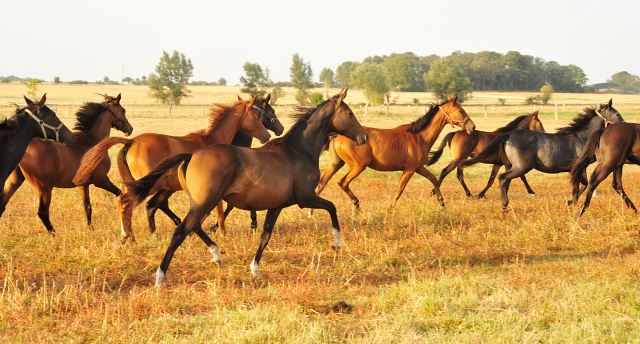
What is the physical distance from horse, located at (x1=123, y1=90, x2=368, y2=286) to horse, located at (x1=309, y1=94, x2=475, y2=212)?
10.2 feet

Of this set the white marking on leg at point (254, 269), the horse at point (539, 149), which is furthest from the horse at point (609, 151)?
the white marking on leg at point (254, 269)

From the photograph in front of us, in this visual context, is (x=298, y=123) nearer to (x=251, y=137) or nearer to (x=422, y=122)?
(x=251, y=137)

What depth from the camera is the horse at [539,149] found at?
9.33 m

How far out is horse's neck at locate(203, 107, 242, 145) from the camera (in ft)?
25.5

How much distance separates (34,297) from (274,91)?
52.4 meters

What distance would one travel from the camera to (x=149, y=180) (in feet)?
17.0

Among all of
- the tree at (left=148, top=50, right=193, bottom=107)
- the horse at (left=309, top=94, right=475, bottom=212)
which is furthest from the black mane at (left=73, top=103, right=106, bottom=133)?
the tree at (left=148, top=50, right=193, bottom=107)

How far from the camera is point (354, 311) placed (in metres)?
4.42

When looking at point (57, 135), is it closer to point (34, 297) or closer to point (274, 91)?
point (34, 297)

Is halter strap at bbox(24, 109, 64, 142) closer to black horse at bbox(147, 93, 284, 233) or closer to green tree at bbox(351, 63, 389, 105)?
black horse at bbox(147, 93, 284, 233)

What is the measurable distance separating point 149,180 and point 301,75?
59414 millimetres

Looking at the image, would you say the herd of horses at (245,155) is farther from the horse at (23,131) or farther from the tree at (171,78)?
the tree at (171,78)

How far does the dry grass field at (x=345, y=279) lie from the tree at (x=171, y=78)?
149 ft

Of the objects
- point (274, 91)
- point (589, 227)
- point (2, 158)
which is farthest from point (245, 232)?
point (274, 91)
